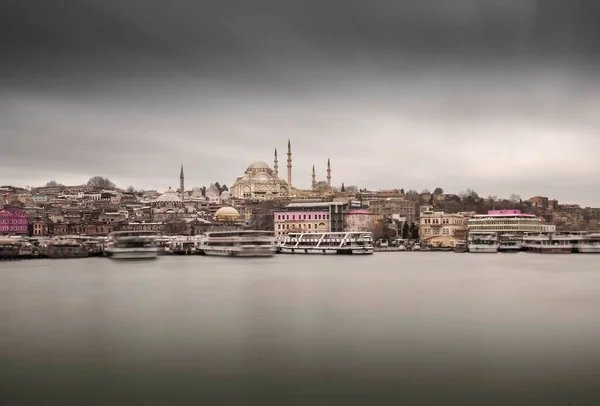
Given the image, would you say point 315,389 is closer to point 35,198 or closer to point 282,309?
point 282,309

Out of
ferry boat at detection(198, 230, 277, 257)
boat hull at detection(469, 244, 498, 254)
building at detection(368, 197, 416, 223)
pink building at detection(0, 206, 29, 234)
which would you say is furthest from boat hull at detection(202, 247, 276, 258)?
building at detection(368, 197, 416, 223)

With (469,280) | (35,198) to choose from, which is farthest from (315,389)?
(35,198)

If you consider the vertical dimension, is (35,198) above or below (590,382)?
above

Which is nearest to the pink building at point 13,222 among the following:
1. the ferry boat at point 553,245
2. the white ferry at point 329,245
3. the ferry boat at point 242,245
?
the ferry boat at point 242,245

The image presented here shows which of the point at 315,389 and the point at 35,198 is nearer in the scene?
the point at 315,389

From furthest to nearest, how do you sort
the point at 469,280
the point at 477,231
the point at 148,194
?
the point at 148,194
the point at 477,231
the point at 469,280

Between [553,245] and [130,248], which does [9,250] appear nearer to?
[130,248]
